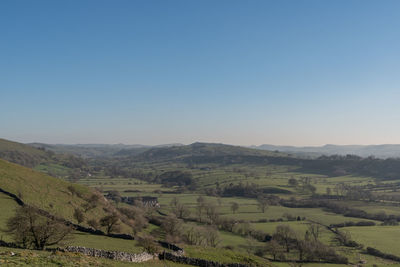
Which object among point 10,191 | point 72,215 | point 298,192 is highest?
point 10,191

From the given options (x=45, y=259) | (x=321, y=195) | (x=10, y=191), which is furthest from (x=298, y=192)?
(x=45, y=259)

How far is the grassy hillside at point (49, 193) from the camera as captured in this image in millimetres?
61256

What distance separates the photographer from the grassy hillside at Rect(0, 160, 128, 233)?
6126 centimetres

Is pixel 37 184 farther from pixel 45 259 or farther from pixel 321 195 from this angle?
pixel 321 195

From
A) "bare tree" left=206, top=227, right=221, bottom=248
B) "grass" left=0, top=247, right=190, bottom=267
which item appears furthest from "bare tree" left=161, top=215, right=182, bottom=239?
"grass" left=0, top=247, right=190, bottom=267

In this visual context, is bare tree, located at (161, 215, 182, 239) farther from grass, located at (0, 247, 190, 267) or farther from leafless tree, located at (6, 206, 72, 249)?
grass, located at (0, 247, 190, 267)

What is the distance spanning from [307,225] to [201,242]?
45.3 metres

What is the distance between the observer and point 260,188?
18200 cm

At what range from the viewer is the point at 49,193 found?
68000 mm

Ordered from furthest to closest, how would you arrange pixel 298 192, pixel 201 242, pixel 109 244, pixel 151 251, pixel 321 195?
pixel 298 192 → pixel 321 195 → pixel 201 242 → pixel 109 244 → pixel 151 251

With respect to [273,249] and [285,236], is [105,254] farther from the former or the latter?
[285,236]

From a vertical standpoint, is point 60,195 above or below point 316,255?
above

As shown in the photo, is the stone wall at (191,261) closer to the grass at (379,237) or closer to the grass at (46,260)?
the grass at (46,260)

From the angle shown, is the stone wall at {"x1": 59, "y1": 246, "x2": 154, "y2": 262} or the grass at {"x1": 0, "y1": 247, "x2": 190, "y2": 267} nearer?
the grass at {"x1": 0, "y1": 247, "x2": 190, "y2": 267}
